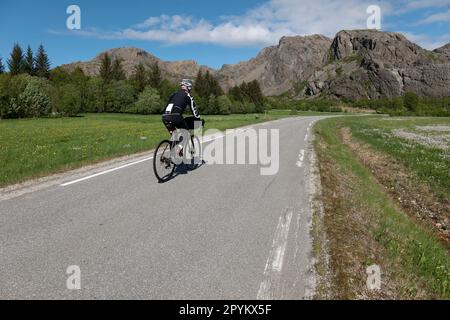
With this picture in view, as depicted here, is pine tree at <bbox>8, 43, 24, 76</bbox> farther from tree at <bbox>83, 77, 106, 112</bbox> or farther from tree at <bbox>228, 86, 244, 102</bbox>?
tree at <bbox>228, 86, 244, 102</bbox>

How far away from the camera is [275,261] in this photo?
14.8ft

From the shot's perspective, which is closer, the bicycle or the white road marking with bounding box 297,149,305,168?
the bicycle

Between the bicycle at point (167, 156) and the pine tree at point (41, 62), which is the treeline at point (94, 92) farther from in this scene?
the bicycle at point (167, 156)

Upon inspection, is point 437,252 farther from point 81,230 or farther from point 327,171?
point 81,230

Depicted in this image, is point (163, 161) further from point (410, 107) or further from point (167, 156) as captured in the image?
point (410, 107)

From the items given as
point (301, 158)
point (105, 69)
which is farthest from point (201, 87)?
point (301, 158)

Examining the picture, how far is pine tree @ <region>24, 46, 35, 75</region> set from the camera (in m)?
95.6

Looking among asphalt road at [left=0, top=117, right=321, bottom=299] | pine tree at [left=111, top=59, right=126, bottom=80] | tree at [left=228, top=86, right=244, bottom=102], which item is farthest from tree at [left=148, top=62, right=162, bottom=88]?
A: asphalt road at [left=0, top=117, right=321, bottom=299]

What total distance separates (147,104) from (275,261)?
83930 mm

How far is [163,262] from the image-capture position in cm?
434

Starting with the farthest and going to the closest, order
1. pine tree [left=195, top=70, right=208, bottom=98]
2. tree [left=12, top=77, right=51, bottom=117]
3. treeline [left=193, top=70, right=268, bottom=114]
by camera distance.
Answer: pine tree [left=195, top=70, right=208, bottom=98], treeline [left=193, top=70, right=268, bottom=114], tree [left=12, top=77, right=51, bottom=117]

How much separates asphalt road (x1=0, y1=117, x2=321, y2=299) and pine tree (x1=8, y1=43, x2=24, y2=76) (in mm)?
102991
